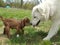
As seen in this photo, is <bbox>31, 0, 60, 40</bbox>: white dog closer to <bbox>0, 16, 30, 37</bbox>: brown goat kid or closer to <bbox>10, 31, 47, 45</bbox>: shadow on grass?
<bbox>10, 31, 47, 45</bbox>: shadow on grass

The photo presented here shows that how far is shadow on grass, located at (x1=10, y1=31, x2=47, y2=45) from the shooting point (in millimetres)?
6344

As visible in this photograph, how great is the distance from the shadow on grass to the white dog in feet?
1.08

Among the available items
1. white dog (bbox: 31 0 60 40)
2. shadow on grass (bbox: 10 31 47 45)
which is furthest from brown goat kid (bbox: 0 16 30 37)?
white dog (bbox: 31 0 60 40)

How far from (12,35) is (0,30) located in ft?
2.77

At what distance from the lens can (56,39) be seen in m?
6.72

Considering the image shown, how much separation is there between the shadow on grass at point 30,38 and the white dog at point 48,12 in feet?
1.08

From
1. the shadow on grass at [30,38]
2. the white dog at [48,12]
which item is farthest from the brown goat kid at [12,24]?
the white dog at [48,12]

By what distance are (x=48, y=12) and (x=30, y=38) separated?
94 centimetres

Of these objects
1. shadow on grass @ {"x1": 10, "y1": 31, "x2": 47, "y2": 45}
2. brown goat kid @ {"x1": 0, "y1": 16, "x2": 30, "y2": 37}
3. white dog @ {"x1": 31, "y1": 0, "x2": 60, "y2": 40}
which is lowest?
shadow on grass @ {"x1": 10, "y1": 31, "x2": 47, "y2": 45}

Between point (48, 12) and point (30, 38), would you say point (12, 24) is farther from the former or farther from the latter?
point (48, 12)

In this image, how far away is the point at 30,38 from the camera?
663cm

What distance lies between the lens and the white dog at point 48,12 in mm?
6027

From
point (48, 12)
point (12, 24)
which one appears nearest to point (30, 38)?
point (12, 24)

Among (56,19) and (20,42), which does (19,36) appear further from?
(56,19)
